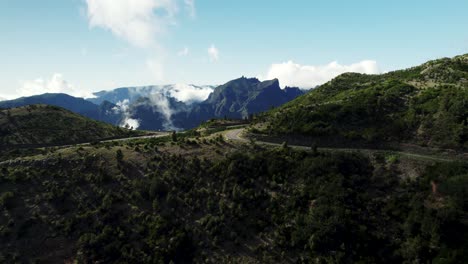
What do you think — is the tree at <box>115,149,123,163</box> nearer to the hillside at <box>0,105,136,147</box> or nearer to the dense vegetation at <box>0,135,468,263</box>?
the dense vegetation at <box>0,135,468,263</box>

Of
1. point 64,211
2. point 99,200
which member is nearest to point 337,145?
point 99,200

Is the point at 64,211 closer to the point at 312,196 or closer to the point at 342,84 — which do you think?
the point at 312,196

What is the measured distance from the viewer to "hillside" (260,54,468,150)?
218 ft

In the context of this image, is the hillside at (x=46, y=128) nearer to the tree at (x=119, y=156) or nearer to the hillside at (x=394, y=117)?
the tree at (x=119, y=156)

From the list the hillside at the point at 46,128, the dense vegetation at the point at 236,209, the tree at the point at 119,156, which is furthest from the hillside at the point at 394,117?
the hillside at the point at 46,128

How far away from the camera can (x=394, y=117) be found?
75688 mm

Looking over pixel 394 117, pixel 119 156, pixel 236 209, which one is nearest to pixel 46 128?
pixel 119 156

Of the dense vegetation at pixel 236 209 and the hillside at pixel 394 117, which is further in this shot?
the hillside at pixel 394 117

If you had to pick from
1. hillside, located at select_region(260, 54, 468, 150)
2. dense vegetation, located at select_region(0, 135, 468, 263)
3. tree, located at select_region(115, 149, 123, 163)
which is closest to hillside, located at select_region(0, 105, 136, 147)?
dense vegetation, located at select_region(0, 135, 468, 263)

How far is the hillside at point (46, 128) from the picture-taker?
103m

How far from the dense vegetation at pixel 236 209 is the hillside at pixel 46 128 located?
33.4 meters

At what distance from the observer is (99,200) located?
6172 cm

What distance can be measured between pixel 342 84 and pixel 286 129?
212 ft

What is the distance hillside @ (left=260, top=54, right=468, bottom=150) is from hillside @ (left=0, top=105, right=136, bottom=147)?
61.9m
